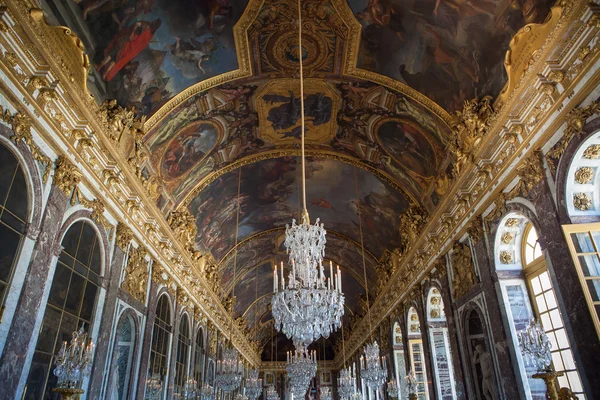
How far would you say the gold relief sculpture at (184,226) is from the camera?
13211 mm

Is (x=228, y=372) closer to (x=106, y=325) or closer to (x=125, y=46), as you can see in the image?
(x=106, y=325)

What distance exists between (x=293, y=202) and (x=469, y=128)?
1027 cm

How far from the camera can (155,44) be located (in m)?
9.05

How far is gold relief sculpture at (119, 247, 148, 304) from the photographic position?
32.0ft

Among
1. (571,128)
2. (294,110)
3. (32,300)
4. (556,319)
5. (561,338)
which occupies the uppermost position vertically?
(294,110)

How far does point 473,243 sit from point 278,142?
24.1 feet

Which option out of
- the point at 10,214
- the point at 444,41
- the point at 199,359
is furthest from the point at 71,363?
the point at 199,359

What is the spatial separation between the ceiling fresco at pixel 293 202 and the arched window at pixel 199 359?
356cm

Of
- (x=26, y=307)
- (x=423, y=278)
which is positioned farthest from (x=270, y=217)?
(x=26, y=307)

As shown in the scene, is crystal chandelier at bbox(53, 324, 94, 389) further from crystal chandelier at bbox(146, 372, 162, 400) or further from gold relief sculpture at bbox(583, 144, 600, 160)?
gold relief sculpture at bbox(583, 144, 600, 160)

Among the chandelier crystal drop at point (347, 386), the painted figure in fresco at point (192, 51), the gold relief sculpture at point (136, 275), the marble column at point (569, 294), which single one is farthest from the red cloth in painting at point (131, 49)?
the chandelier crystal drop at point (347, 386)

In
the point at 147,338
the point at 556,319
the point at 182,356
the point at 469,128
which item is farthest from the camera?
the point at 182,356

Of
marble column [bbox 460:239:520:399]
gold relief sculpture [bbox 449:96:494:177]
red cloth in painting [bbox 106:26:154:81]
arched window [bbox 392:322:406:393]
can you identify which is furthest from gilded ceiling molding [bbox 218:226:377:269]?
red cloth in painting [bbox 106:26:154:81]

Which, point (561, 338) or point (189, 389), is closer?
point (561, 338)
